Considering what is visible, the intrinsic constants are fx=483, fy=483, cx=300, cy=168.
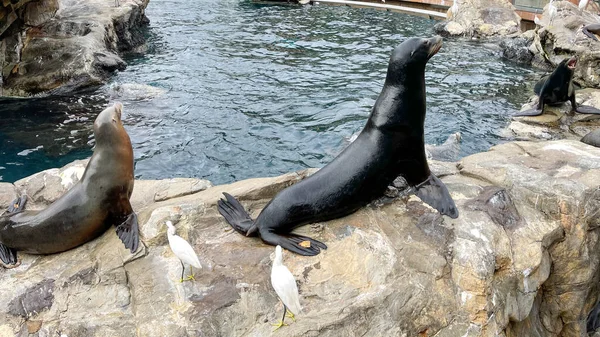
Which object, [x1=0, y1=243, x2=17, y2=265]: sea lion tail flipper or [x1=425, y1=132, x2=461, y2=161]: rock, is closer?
[x1=0, y1=243, x2=17, y2=265]: sea lion tail flipper

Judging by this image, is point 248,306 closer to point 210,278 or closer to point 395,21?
point 210,278

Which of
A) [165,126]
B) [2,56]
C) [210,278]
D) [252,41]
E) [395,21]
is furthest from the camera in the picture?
[395,21]

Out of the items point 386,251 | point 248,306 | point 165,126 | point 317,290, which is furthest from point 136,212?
point 165,126

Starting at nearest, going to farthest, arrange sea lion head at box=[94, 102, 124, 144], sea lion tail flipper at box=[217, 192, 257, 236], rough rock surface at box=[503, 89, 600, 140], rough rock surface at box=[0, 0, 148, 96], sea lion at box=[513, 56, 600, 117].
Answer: sea lion tail flipper at box=[217, 192, 257, 236]
sea lion head at box=[94, 102, 124, 144]
rough rock surface at box=[503, 89, 600, 140]
sea lion at box=[513, 56, 600, 117]
rough rock surface at box=[0, 0, 148, 96]

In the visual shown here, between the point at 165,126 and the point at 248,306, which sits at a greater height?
the point at 248,306

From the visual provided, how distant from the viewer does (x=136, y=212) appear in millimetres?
4215

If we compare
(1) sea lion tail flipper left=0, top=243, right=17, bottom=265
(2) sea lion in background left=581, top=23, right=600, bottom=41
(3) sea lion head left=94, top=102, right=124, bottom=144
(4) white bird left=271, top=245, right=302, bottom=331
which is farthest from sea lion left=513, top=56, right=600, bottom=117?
(1) sea lion tail flipper left=0, top=243, right=17, bottom=265

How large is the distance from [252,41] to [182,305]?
41.0 feet

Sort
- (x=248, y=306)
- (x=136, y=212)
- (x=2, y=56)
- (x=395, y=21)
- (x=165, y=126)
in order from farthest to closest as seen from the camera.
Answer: (x=395, y=21)
(x=2, y=56)
(x=165, y=126)
(x=136, y=212)
(x=248, y=306)

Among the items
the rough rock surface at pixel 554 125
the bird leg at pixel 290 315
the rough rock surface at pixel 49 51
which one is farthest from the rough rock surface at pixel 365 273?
the rough rock surface at pixel 49 51

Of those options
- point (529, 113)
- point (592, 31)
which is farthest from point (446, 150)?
point (592, 31)

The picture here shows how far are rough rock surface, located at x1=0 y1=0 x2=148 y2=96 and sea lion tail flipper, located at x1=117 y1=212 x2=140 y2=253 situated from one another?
24.2 ft

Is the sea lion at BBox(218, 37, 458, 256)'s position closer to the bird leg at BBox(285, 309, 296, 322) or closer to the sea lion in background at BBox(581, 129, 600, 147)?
the bird leg at BBox(285, 309, 296, 322)

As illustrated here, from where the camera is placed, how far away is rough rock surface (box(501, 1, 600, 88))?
10.5 metres
